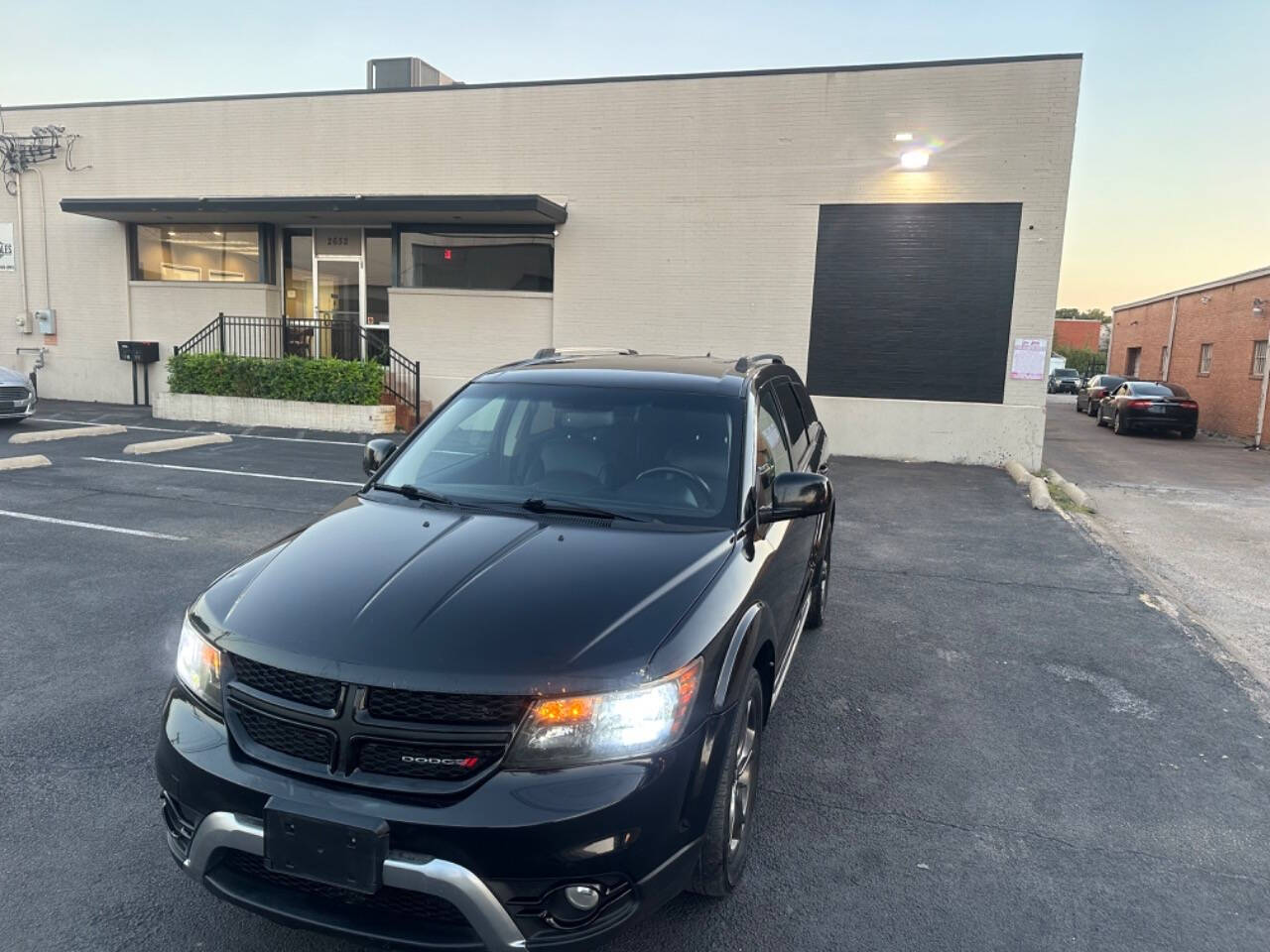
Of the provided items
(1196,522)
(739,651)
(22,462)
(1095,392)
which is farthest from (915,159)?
(1095,392)

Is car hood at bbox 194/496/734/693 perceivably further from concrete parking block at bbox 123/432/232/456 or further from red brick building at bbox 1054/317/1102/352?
red brick building at bbox 1054/317/1102/352

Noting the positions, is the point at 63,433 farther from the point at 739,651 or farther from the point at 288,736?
the point at 739,651

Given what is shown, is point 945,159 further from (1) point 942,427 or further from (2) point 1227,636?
(2) point 1227,636

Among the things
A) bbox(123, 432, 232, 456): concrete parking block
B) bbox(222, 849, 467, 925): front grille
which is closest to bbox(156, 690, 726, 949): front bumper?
bbox(222, 849, 467, 925): front grille

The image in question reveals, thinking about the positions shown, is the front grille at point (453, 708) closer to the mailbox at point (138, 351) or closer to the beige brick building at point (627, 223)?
the beige brick building at point (627, 223)

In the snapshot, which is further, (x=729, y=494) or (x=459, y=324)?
(x=459, y=324)

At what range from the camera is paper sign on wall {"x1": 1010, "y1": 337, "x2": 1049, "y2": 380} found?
13.8 meters

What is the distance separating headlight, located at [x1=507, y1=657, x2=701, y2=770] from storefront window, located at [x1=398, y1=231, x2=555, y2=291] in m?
14.0

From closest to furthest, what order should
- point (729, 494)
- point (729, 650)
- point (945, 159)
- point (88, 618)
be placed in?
point (729, 650), point (729, 494), point (88, 618), point (945, 159)

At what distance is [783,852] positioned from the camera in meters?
3.25

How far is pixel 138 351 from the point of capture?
17.2 meters

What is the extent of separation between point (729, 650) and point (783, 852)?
100 centimetres

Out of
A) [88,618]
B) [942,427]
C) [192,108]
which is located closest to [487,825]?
[88,618]

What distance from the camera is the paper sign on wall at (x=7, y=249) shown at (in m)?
18.1
